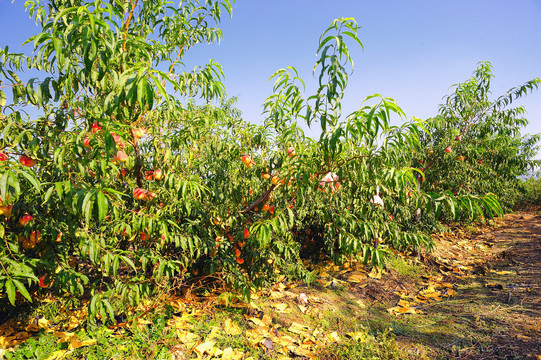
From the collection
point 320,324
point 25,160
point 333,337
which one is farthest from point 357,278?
point 25,160

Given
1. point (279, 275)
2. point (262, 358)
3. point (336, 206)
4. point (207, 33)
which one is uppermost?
point (207, 33)

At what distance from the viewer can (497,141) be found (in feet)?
16.9

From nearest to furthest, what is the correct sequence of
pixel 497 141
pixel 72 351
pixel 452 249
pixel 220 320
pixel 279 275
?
pixel 72 351 < pixel 220 320 < pixel 279 275 < pixel 497 141 < pixel 452 249

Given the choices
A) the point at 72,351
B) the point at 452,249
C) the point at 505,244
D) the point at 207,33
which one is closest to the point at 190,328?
the point at 72,351

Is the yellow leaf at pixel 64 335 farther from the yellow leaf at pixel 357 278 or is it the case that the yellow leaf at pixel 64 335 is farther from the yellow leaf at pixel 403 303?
the yellow leaf at pixel 403 303

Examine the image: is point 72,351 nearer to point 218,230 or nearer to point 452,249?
point 218,230

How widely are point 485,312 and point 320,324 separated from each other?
1.71 metres

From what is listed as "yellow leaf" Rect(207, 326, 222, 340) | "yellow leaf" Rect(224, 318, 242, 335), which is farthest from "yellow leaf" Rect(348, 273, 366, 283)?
"yellow leaf" Rect(207, 326, 222, 340)

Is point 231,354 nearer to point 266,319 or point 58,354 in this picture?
point 266,319

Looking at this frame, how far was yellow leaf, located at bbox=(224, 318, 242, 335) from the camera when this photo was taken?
8.19 ft

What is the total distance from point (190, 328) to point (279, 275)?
1559mm

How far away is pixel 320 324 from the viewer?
2773 mm

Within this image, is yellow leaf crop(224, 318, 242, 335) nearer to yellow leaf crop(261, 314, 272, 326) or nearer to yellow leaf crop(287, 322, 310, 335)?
yellow leaf crop(261, 314, 272, 326)

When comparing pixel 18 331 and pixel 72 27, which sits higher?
pixel 72 27
